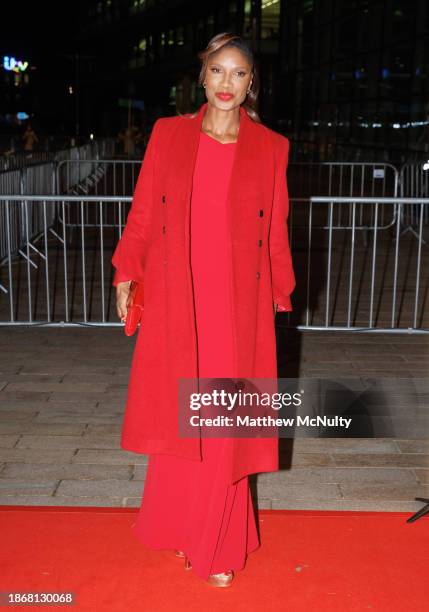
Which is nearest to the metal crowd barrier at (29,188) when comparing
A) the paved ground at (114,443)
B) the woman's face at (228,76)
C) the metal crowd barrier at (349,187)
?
the paved ground at (114,443)

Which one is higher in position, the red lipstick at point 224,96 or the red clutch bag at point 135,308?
the red lipstick at point 224,96

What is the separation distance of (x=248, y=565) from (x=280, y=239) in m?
1.36

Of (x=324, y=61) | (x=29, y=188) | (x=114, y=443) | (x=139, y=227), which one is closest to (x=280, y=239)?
(x=139, y=227)

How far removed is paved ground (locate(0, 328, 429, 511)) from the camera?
4047mm

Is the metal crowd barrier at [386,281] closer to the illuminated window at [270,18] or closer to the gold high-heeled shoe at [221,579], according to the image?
Answer: the gold high-heeled shoe at [221,579]

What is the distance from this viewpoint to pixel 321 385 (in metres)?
5.98

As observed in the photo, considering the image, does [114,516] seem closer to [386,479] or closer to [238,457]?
[238,457]

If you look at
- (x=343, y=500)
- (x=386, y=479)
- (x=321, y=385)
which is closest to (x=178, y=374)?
(x=343, y=500)

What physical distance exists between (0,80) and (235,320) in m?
69.9

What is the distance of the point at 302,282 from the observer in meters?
9.77

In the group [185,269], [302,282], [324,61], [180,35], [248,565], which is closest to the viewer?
[185,269]

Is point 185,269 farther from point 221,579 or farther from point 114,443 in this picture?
point 114,443

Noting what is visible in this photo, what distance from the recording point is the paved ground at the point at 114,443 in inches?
159

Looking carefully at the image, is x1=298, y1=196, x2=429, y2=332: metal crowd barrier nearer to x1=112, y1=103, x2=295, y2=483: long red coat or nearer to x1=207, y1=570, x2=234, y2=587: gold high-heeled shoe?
x1=112, y1=103, x2=295, y2=483: long red coat
